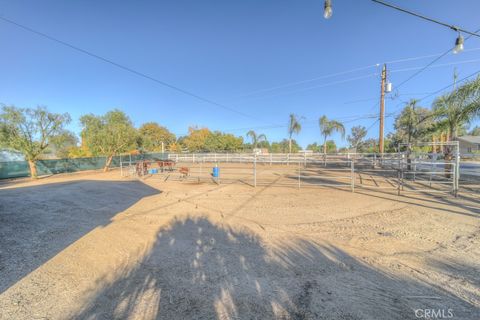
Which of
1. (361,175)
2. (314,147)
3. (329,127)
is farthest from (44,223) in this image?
(314,147)

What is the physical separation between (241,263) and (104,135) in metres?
22.6

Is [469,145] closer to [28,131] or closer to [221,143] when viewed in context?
[221,143]

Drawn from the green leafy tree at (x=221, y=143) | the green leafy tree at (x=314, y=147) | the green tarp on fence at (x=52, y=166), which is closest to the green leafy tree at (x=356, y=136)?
the green leafy tree at (x=314, y=147)

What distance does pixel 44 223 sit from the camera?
550cm

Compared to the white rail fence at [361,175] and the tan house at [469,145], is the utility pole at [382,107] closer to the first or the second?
the white rail fence at [361,175]

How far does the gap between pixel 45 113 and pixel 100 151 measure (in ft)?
18.0

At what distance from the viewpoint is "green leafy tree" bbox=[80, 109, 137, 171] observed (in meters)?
20.8

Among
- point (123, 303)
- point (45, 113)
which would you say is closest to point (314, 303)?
point (123, 303)

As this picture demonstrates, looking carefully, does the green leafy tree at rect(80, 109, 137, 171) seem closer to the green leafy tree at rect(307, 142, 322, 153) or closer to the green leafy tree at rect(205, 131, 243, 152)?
the green leafy tree at rect(205, 131, 243, 152)

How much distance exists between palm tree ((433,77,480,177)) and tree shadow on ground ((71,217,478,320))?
1085 cm

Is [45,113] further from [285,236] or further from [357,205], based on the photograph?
[357,205]

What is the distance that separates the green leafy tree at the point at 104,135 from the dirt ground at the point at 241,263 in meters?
16.1

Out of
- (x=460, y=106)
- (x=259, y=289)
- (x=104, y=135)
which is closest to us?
(x=259, y=289)

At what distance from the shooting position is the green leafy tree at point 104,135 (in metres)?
20.8
